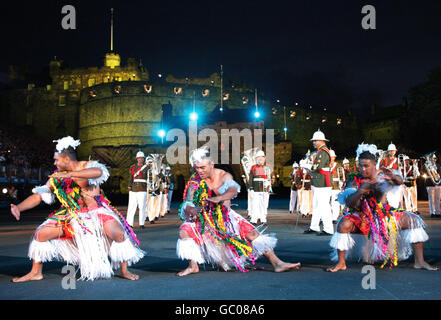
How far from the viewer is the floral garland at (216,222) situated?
505cm

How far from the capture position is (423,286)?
417 cm

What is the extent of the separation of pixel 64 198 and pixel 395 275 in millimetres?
3716

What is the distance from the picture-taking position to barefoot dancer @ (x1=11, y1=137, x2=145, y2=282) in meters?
4.80

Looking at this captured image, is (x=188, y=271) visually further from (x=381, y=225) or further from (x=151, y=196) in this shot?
(x=151, y=196)

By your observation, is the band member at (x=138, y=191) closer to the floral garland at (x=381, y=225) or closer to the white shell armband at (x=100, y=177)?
the white shell armband at (x=100, y=177)

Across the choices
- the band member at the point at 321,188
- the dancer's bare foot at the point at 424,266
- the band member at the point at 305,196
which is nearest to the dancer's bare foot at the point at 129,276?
the dancer's bare foot at the point at 424,266

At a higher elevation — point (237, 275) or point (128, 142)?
point (128, 142)

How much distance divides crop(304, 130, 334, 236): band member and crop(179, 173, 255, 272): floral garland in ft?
14.4

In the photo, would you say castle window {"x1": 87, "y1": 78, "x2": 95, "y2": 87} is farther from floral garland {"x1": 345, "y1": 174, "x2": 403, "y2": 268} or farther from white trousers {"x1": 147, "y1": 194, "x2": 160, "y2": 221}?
floral garland {"x1": 345, "y1": 174, "x2": 403, "y2": 268}

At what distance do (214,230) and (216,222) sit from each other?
0.09 meters

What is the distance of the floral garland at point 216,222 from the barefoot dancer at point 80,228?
0.82 m
